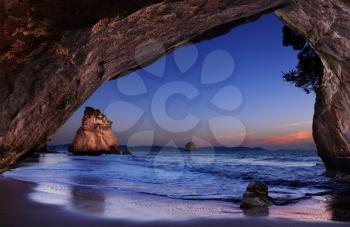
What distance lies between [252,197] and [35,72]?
5142 millimetres

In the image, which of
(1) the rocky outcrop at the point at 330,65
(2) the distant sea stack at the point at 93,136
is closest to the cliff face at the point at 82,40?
(1) the rocky outcrop at the point at 330,65

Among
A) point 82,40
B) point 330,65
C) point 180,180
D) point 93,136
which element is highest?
point 330,65

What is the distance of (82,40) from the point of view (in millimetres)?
5562

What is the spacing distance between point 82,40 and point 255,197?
495 cm

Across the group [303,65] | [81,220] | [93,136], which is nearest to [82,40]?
[81,220]

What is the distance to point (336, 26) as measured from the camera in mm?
8164

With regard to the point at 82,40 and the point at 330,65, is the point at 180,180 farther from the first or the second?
the point at 82,40

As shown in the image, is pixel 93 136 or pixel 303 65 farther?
pixel 93 136

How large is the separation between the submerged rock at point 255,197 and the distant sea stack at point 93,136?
5219 centimetres

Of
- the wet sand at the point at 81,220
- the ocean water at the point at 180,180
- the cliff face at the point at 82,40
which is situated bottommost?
the ocean water at the point at 180,180

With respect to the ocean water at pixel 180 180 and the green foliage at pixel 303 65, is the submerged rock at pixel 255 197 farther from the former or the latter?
the green foliage at pixel 303 65

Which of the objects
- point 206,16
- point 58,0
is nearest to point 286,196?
point 206,16

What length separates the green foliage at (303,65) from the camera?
683 inches

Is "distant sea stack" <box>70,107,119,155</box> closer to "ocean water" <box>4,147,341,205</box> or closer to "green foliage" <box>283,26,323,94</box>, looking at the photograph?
"ocean water" <box>4,147,341,205</box>
